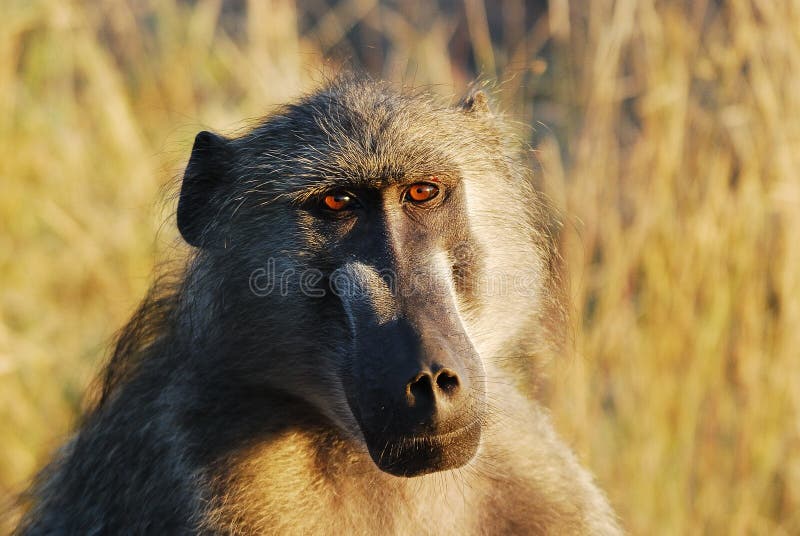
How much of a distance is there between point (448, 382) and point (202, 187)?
2.93ft

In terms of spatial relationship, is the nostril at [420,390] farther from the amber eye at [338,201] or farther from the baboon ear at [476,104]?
the baboon ear at [476,104]

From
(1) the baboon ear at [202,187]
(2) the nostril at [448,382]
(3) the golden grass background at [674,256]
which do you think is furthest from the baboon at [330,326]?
(3) the golden grass background at [674,256]

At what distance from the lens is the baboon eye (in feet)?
7.72

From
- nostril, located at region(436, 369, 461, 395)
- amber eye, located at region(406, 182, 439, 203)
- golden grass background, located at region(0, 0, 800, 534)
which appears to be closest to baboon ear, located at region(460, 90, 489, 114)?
amber eye, located at region(406, 182, 439, 203)

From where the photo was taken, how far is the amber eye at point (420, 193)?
2.37 metres

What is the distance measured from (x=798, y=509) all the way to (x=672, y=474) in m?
0.47

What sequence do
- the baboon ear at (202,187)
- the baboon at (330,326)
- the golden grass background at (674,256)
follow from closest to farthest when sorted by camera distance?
the baboon at (330,326) < the baboon ear at (202,187) < the golden grass background at (674,256)

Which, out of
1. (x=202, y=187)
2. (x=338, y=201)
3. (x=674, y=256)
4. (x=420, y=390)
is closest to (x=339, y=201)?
(x=338, y=201)

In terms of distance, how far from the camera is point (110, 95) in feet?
17.5

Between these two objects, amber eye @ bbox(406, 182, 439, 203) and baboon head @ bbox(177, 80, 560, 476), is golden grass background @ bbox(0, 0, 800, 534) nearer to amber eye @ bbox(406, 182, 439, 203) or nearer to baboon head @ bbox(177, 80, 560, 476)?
baboon head @ bbox(177, 80, 560, 476)

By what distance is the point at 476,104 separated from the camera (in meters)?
2.73

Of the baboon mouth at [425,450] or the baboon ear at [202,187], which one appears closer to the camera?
the baboon mouth at [425,450]

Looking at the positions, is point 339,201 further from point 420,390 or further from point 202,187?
point 420,390

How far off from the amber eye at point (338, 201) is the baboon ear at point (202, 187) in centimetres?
30
